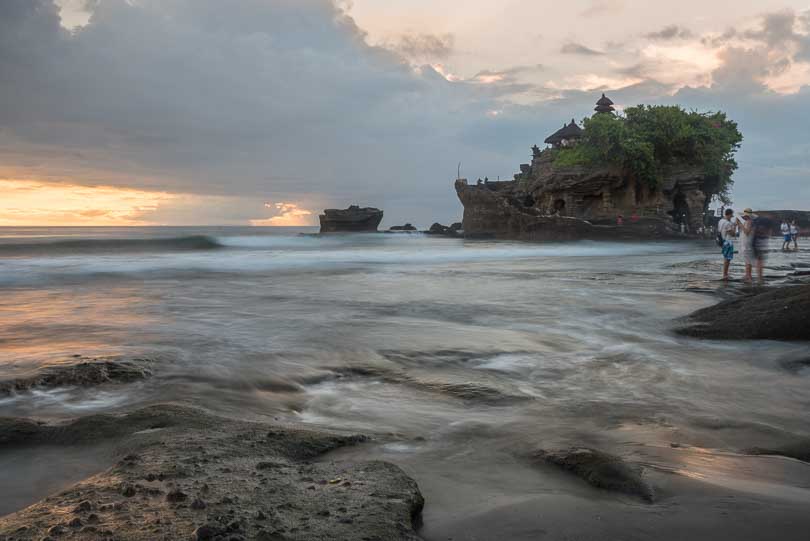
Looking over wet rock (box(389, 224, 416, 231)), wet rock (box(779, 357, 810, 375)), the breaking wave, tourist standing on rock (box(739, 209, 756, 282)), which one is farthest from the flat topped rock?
Answer: wet rock (box(779, 357, 810, 375))

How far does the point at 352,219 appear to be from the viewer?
72625 mm

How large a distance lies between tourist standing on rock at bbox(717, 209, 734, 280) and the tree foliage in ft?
97.2

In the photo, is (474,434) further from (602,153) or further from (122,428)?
(602,153)

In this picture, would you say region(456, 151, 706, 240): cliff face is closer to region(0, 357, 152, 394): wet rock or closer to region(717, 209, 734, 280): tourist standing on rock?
region(717, 209, 734, 280): tourist standing on rock

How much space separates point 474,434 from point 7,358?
4.55 meters

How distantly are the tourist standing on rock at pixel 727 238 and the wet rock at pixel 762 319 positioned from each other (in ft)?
21.9

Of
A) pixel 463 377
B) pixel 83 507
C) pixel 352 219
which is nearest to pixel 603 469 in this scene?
pixel 83 507

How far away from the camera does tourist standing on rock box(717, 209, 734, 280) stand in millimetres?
13094

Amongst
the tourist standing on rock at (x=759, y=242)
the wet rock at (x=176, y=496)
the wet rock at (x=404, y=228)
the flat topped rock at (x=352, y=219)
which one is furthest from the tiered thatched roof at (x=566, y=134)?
the wet rock at (x=176, y=496)

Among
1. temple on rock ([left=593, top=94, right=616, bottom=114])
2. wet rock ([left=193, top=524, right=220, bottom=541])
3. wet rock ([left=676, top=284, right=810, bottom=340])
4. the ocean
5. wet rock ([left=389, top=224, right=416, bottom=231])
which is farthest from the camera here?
wet rock ([left=389, top=224, right=416, bottom=231])

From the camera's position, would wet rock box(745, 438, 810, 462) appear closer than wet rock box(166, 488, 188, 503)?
No

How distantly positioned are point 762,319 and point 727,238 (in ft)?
26.7

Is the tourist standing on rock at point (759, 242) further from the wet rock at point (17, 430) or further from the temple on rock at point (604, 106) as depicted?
the temple on rock at point (604, 106)

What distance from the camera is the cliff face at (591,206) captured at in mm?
40438
